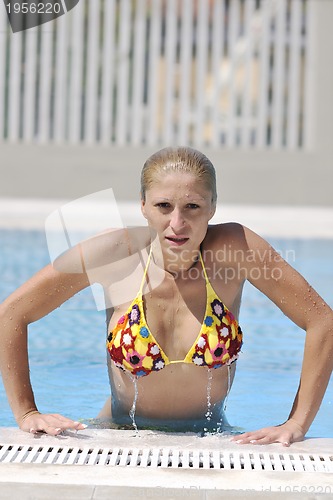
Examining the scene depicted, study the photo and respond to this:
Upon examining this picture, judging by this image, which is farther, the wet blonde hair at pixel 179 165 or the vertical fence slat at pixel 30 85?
the vertical fence slat at pixel 30 85

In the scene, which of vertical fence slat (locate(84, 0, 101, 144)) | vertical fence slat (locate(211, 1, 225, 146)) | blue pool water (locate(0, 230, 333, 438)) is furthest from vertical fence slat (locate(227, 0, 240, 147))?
blue pool water (locate(0, 230, 333, 438))

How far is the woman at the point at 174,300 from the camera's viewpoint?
3.10m

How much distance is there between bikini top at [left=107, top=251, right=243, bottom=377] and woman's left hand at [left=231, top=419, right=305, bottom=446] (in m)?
0.30

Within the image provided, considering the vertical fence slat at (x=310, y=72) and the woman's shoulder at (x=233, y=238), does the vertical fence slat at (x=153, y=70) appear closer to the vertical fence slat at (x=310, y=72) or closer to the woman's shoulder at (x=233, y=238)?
the vertical fence slat at (x=310, y=72)

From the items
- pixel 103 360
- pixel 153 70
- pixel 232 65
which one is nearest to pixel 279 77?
pixel 232 65

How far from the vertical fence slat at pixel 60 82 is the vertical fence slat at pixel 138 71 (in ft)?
Answer: 3.26

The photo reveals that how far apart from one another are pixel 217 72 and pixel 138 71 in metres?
1.14

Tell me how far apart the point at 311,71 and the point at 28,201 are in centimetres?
442

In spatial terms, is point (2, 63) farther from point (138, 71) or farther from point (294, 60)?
point (294, 60)

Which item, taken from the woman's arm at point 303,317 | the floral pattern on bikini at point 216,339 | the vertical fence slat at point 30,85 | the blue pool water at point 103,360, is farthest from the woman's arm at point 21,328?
the vertical fence slat at point 30,85

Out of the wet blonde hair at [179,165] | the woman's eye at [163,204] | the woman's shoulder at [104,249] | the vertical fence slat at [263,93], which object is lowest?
the vertical fence slat at [263,93]

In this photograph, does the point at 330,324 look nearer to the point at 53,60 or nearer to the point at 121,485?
the point at 121,485

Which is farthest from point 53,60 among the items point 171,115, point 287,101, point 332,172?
point 332,172

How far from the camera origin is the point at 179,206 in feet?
10.1
